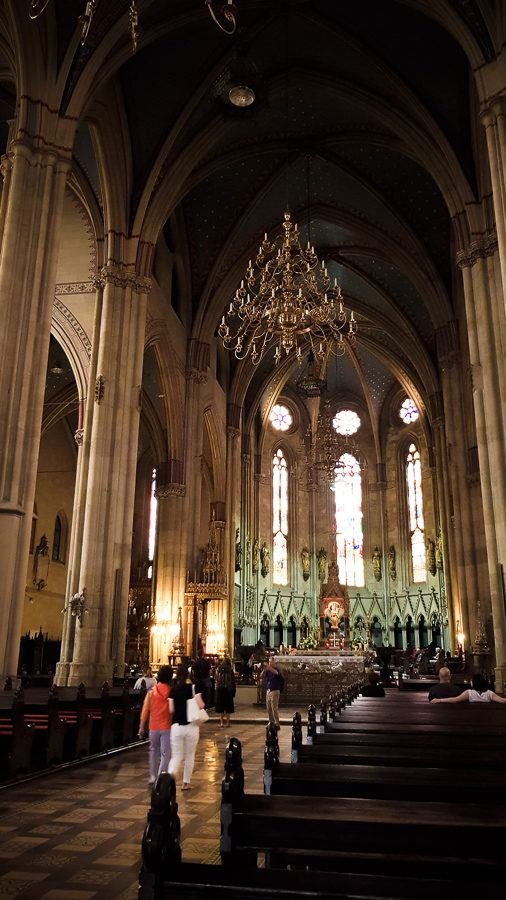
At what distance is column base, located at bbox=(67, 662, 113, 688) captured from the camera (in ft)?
49.0

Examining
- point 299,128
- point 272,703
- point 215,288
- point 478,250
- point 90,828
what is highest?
point 299,128

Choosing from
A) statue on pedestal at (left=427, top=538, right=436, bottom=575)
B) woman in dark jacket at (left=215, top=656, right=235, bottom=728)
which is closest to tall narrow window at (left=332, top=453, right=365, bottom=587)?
statue on pedestal at (left=427, top=538, right=436, bottom=575)

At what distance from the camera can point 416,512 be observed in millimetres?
36625

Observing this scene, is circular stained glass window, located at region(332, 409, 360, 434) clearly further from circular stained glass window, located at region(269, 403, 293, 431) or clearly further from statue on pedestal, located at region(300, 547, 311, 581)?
statue on pedestal, located at region(300, 547, 311, 581)

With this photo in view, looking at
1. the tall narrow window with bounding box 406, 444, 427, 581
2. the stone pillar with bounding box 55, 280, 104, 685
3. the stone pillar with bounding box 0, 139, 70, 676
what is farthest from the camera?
the tall narrow window with bounding box 406, 444, 427, 581

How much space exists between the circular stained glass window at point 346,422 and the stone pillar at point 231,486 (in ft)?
33.4

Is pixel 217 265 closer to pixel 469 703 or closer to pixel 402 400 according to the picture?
pixel 402 400

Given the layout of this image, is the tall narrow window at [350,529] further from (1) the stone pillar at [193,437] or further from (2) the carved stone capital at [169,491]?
(2) the carved stone capital at [169,491]

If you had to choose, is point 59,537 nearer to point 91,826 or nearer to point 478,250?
point 478,250

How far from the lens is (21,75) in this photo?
45.3 ft

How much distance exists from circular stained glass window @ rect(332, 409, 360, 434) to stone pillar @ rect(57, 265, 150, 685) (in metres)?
22.4

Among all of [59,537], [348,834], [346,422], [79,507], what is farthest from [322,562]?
[348,834]

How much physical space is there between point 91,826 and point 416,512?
107 feet

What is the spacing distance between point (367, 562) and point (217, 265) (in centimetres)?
1907
